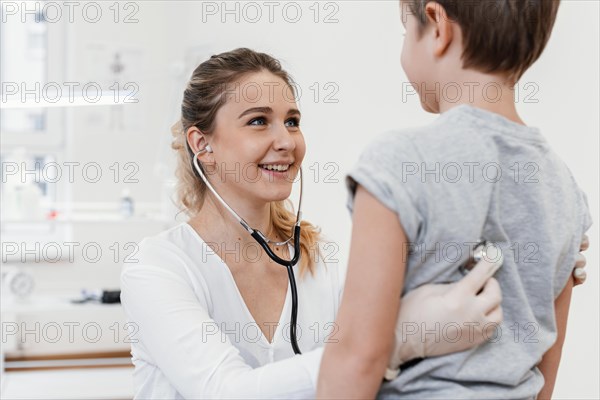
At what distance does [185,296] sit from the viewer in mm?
1311

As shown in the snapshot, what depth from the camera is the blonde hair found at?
61.2 inches

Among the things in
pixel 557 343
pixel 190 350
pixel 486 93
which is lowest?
pixel 190 350

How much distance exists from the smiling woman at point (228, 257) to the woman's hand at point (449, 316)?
0.39 metres

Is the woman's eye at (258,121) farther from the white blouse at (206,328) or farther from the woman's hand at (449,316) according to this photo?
the woman's hand at (449,316)

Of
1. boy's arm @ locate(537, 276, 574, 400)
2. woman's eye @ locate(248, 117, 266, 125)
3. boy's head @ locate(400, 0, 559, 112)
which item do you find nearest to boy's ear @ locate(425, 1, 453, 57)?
boy's head @ locate(400, 0, 559, 112)

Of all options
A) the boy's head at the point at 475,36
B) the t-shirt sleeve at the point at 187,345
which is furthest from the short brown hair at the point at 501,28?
the t-shirt sleeve at the point at 187,345

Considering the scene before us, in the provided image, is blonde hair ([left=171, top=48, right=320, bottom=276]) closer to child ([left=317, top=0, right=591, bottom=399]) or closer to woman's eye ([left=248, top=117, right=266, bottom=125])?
woman's eye ([left=248, top=117, right=266, bottom=125])

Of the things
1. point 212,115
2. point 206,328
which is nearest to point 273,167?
point 212,115

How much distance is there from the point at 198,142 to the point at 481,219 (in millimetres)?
865

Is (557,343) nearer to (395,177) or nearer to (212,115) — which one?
(395,177)

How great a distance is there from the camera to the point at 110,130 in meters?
4.27

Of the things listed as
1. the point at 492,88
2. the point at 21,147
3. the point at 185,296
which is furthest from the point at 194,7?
the point at 492,88

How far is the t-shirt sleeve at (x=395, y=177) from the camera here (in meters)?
0.79

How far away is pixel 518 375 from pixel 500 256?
0.14 metres
